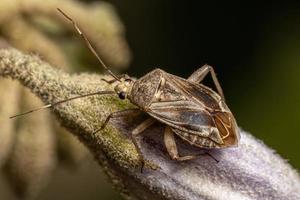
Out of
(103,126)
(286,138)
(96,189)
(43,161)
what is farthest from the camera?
(96,189)

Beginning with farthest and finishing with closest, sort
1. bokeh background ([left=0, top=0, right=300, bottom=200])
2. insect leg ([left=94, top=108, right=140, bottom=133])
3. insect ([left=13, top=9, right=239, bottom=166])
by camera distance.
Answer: bokeh background ([left=0, top=0, right=300, bottom=200]) < insect ([left=13, top=9, right=239, bottom=166]) < insect leg ([left=94, top=108, right=140, bottom=133])

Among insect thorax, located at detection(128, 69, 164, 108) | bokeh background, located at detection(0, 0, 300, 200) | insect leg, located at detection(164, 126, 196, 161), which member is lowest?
bokeh background, located at detection(0, 0, 300, 200)

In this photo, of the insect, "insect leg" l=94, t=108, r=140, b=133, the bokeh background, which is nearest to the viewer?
"insect leg" l=94, t=108, r=140, b=133

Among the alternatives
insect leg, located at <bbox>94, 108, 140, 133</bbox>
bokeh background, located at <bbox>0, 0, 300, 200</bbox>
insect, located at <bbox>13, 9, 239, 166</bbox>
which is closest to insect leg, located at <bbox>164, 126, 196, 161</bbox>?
insect, located at <bbox>13, 9, 239, 166</bbox>

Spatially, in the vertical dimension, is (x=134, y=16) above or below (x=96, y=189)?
above

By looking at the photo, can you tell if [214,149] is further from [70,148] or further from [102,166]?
[70,148]

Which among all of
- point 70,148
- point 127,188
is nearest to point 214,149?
point 127,188

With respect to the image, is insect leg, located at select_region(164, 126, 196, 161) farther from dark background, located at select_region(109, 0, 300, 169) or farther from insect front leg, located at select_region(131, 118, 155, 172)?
dark background, located at select_region(109, 0, 300, 169)
